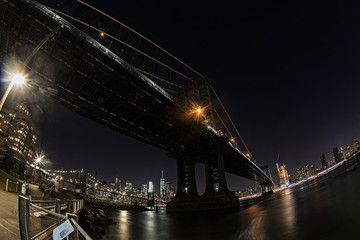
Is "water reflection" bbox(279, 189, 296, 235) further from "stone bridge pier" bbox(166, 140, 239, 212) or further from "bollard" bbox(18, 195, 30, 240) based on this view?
"stone bridge pier" bbox(166, 140, 239, 212)

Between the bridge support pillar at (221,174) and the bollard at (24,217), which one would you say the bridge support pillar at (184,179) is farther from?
the bollard at (24,217)

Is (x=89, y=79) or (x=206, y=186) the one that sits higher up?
(x=89, y=79)

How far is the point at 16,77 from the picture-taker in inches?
486

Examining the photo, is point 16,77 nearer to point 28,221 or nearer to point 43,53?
point 43,53

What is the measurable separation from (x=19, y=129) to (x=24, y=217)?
442 ft

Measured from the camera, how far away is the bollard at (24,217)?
361 centimetres

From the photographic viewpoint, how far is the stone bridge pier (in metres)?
32.5

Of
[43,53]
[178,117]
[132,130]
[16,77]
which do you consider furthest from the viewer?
[132,130]

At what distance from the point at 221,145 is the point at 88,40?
30.6 metres

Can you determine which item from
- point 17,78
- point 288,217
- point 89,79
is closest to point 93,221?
point 17,78

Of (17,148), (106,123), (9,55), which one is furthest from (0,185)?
(17,148)

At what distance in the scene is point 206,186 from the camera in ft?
123

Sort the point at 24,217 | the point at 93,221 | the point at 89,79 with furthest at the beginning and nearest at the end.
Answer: the point at 89,79 < the point at 93,221 < the point at 24,217

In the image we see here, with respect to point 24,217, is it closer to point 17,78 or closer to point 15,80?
point 15,80
